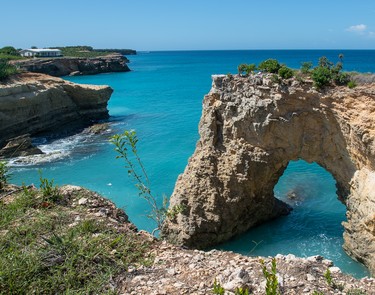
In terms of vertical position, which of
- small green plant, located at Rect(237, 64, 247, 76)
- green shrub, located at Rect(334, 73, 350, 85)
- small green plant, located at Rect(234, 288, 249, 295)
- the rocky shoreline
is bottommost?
the rocky shoreline

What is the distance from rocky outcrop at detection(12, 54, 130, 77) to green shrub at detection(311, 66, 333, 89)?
68.4 meters

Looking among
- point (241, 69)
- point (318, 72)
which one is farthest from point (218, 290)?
point (241, 69)

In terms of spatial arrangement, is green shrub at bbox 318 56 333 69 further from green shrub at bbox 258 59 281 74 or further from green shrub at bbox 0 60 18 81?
green shrub at bbox 0 60 18 81

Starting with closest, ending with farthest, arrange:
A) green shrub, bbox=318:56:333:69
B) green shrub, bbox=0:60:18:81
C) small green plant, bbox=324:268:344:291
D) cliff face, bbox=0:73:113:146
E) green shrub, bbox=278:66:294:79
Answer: small green plant, bbox=324:268:344:291 < green shrub, bbox=318:56:333:69 < green shrub, bbox=278:66:294:79 < cliff face, bbox=0:73:113:146 < green shrub, bbox=0:60:18:81

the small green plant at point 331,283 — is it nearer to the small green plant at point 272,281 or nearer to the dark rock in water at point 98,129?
the small green plant at point 272,281

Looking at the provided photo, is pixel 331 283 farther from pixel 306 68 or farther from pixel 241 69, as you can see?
pixel 241 69

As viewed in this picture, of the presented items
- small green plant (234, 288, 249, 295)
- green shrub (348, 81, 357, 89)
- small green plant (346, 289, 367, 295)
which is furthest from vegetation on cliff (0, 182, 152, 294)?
green shrub (348, 81, 357, 89)

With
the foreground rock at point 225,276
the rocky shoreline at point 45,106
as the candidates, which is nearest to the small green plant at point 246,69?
the foreground rock at point 225,276

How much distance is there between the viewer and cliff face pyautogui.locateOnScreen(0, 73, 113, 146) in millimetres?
33781

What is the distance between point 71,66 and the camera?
91.4m

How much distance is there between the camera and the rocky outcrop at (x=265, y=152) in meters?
14.0

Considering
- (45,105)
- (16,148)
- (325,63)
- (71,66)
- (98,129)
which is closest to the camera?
(325,63)

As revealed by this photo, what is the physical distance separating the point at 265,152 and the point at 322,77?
4.05 m

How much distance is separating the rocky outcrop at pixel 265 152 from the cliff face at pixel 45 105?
74.7ft
